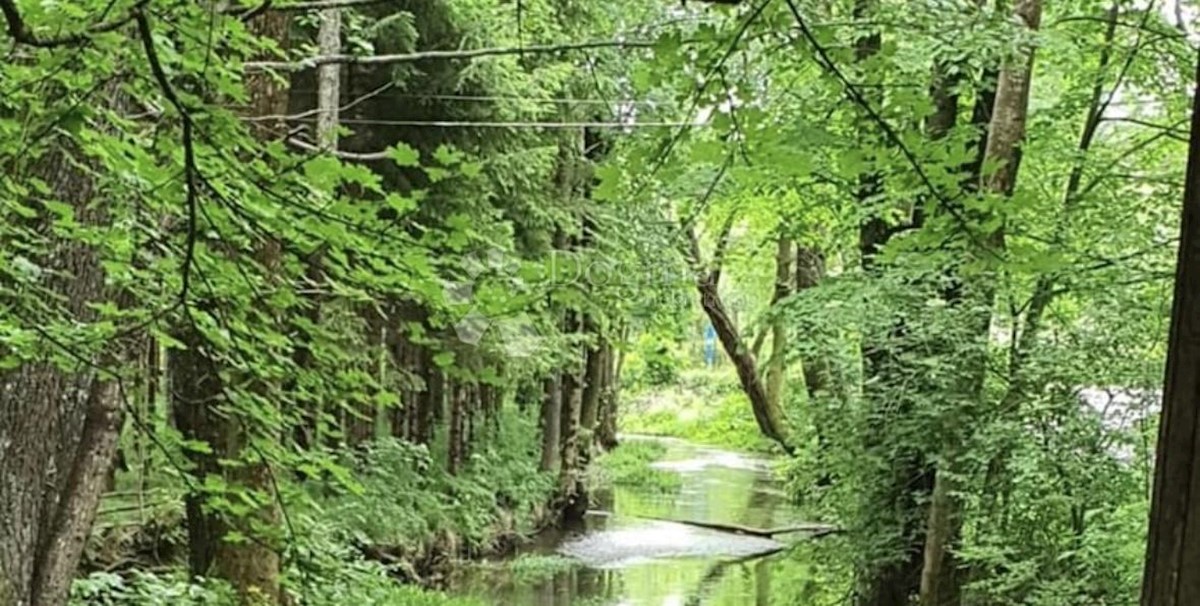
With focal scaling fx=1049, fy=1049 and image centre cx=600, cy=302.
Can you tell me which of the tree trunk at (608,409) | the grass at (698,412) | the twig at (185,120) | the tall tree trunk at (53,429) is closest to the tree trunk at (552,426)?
the tree trunk at (608,409)

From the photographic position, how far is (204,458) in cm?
444

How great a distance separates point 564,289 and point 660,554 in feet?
33.9

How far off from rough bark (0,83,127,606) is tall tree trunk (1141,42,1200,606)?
2.44 m

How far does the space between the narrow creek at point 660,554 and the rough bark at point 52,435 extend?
630 centimetres

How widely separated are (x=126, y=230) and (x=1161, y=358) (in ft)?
16.3

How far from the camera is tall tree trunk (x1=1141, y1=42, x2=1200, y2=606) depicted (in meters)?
1.20

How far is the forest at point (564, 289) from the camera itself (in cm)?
207

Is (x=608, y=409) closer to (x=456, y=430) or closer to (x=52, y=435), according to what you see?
(x=456, y=430)

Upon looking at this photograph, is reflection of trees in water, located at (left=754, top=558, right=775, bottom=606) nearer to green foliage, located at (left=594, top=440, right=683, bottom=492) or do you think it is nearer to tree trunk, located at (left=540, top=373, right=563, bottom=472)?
tree trunk, located at (left=540, top=373, right=563, bottom=472)

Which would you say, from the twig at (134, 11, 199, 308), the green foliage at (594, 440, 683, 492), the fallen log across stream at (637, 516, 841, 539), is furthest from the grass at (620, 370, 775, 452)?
the twig at (134, 11, 199, 308)

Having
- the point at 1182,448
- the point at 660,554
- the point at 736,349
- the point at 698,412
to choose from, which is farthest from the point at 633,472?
the point at 1182,448

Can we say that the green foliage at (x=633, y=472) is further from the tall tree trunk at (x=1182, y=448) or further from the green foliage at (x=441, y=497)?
the tall tree trunk at (x=1182, y=448)

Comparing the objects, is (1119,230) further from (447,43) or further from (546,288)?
(447,43)

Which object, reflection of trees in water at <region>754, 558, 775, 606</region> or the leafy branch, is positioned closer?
the leafy branch
